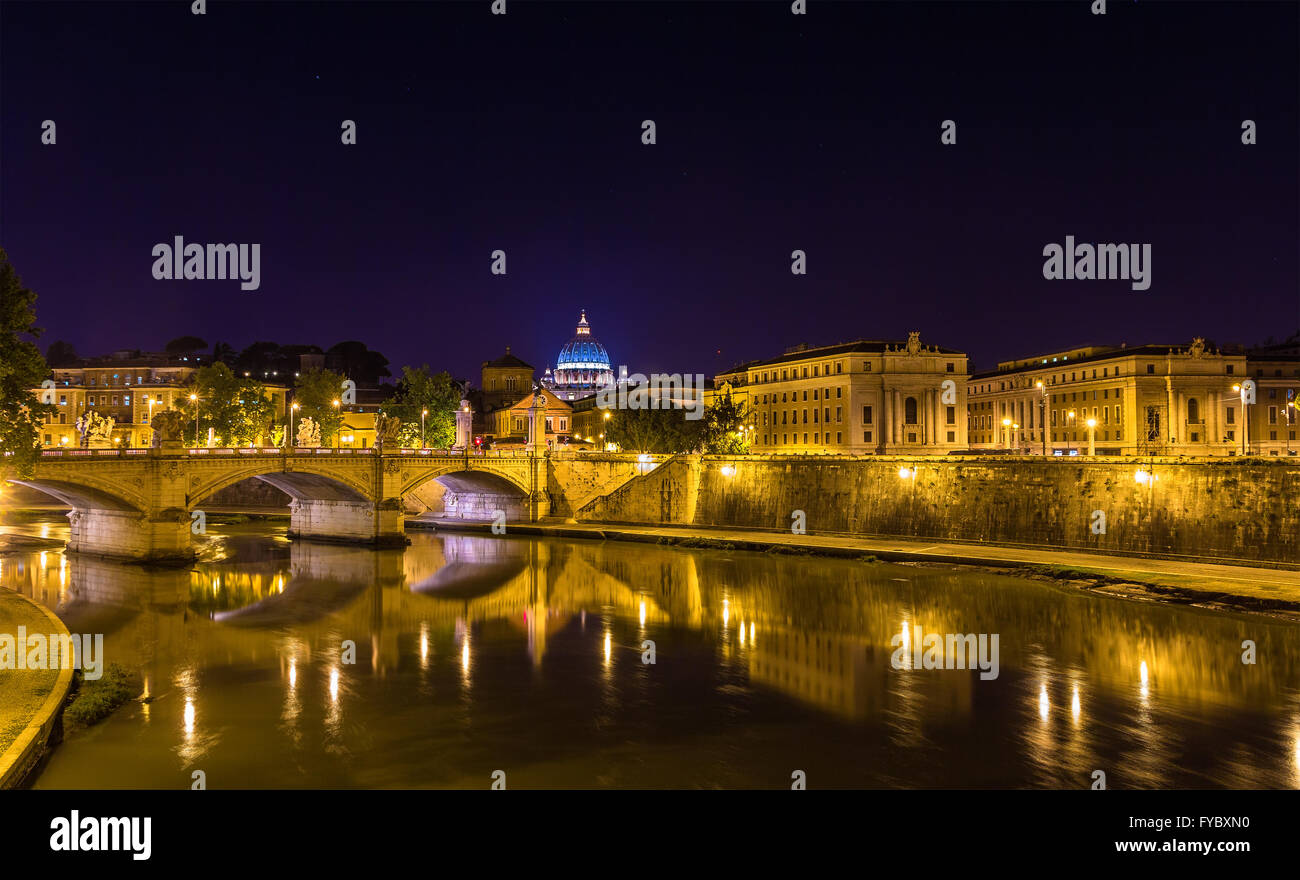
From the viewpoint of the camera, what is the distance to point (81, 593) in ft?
137

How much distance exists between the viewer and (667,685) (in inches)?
1083

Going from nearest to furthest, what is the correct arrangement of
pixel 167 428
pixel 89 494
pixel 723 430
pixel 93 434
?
1. pixel 89 494
2. pixel 167 428
3. pixel 93 434
4. pixel 723 430

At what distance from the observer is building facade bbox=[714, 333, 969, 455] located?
9231 centimetres

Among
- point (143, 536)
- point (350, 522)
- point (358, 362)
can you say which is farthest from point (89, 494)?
point (358, 362)

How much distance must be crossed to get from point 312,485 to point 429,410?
1229 inches

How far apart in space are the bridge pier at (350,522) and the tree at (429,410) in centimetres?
2658

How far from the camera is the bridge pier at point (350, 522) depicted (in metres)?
60.8

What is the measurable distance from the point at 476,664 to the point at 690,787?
12.9m

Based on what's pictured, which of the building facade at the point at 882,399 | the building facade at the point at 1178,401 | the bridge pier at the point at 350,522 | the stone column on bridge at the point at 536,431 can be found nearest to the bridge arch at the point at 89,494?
the bridge pier at the point at 350,522

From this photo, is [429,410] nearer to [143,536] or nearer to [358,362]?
[143,536]

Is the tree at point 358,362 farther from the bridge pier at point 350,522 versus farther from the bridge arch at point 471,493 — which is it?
the bridge pier at point 350,522
